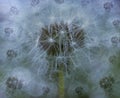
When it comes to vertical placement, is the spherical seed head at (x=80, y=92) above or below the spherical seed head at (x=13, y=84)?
below

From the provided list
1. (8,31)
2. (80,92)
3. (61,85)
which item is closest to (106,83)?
(80,92)

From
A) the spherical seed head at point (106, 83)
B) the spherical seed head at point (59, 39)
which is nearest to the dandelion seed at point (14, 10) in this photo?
the spherical seed head at point (59, 39)

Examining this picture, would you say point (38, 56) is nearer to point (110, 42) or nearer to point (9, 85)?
point (9, 85)


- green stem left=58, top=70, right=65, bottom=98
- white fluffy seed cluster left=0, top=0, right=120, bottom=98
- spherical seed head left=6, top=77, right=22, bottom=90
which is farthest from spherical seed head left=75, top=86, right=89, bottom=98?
spherical seed head left=6, top=77, right=22, bottom=90

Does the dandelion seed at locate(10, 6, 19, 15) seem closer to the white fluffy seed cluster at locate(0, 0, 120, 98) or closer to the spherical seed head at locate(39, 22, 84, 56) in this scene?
the white fluffy seed cluster at locate(0, 0, 120, 98)

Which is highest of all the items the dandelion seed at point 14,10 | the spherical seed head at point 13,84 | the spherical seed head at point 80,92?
the dandelion seed at point 14,10

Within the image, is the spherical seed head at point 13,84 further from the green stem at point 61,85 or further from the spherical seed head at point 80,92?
the spherical seed head at point 80,92

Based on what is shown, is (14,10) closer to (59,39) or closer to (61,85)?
→ (59,39)

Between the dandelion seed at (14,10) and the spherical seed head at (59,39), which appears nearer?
the spherical seed head at (59,39)

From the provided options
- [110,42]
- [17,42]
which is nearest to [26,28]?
[17,42]
